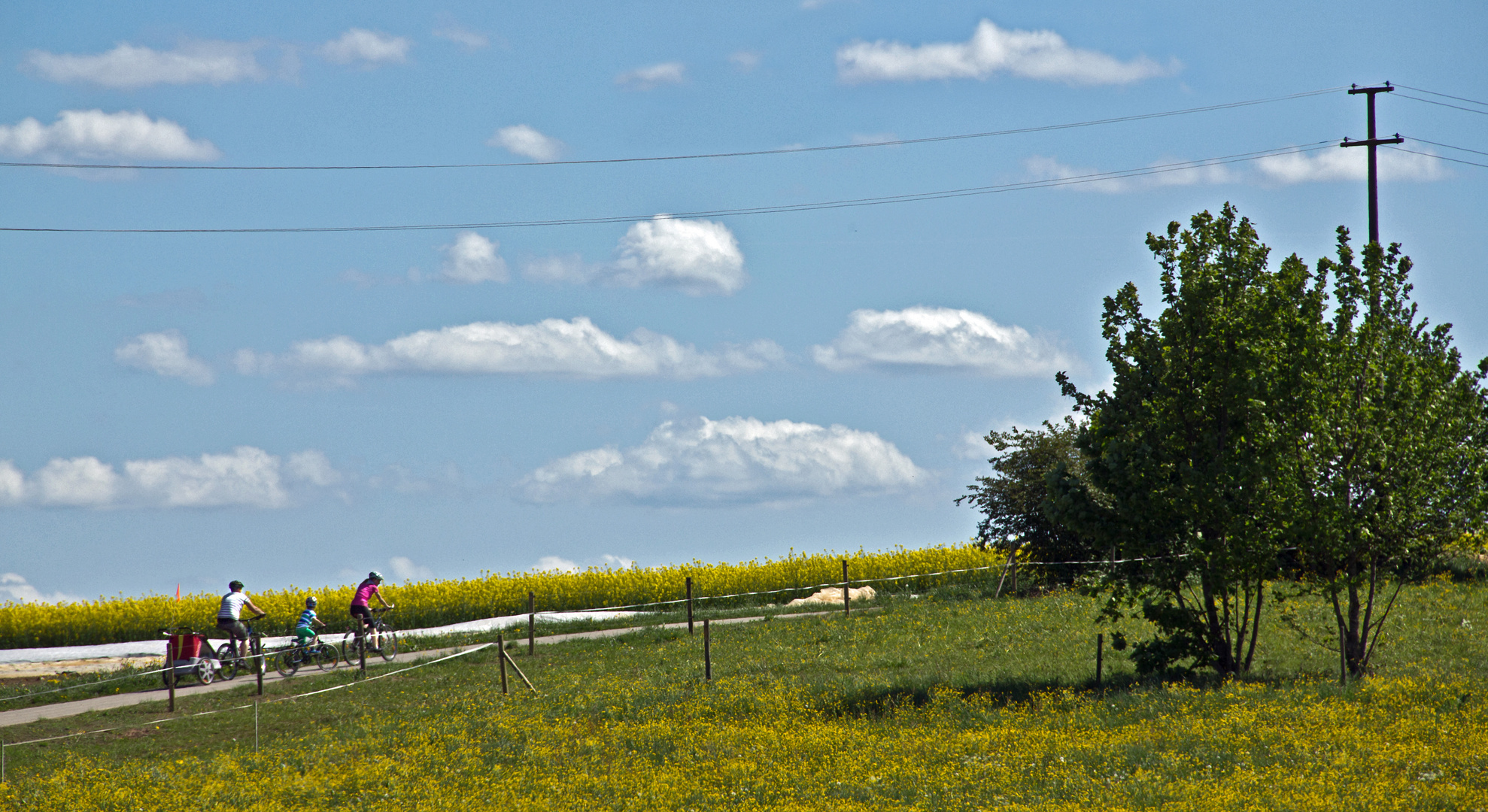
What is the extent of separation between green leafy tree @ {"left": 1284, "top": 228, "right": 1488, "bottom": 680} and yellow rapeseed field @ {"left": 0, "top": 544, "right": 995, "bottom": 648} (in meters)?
20.1

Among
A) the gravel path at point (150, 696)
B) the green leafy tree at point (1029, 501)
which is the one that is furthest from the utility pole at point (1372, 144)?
the gravel path at point (150, 696)

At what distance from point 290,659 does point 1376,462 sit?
75.8 ft

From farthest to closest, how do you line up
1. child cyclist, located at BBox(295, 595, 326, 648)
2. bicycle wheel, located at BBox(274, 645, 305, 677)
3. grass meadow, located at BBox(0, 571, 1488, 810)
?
child cyclist, located at BBox(295, 595, 326, 648)
bicycle wheel, located at BBox(274, 645, 305, 677)
grass meadow, located at BBox(0, 571, 1488, 810)

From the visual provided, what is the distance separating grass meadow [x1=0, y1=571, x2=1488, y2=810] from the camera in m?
13.0

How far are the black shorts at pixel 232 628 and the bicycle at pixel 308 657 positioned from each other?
919 millimetres

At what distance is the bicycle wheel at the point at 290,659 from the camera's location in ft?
87.1

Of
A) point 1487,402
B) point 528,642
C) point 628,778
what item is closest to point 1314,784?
point 628,778

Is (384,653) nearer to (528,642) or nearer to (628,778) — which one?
(528,642)

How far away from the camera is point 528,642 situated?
28344mm

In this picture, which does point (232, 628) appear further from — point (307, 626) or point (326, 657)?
point (326, 657)

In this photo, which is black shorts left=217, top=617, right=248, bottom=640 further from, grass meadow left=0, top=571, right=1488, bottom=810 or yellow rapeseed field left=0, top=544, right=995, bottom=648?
yellow rapeseed field left=0, top=544, right=995, bottom=648

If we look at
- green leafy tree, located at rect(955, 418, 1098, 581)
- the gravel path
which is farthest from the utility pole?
the gravel path

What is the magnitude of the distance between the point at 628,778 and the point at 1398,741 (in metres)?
9.49

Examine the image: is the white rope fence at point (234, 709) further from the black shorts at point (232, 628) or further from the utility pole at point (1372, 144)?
the utility pole at point (1372, 144)
